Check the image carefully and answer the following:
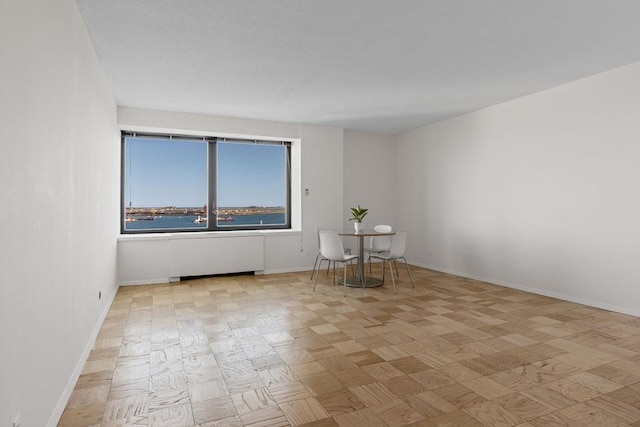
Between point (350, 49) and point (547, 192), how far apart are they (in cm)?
334

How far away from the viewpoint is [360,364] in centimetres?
270

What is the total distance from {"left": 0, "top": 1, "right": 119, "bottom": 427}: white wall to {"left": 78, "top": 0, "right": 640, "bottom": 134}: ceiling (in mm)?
638

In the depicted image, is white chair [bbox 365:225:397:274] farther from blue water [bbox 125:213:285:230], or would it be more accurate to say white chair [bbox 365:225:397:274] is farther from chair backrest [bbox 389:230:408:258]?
blue water [bbox 125:213:285:230]

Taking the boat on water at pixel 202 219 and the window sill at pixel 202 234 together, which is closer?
the window sill at pixel 202 234

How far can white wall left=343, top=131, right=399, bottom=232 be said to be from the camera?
729cm

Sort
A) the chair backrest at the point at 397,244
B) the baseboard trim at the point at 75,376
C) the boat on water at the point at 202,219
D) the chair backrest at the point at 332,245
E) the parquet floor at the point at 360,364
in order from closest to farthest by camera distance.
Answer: the baseboard trim at the point at 75,376
the parquet floor at the point at 360,364
the chair backrest at the point at 332,245
the chair backrest at the point at 397,244
the boat on water at the point at 202,219

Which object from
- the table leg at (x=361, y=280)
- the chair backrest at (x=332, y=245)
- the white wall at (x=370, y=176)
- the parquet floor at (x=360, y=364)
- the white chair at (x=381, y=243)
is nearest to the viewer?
the parquet floor at (x=360, y=364)

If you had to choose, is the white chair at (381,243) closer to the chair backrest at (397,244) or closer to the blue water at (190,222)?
the chair backrest at (397,244)

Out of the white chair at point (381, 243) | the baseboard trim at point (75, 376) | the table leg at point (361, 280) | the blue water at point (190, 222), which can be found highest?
the blue water at point (190, 222)

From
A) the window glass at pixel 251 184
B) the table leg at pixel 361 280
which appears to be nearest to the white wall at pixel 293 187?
the window glass at pixel 251 184

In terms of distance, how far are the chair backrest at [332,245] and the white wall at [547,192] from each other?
2.48 meters

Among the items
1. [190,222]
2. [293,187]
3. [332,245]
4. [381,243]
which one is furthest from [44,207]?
[293,187]

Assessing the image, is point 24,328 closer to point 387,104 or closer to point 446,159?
point 387,104

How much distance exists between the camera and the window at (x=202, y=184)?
598 centimetres
